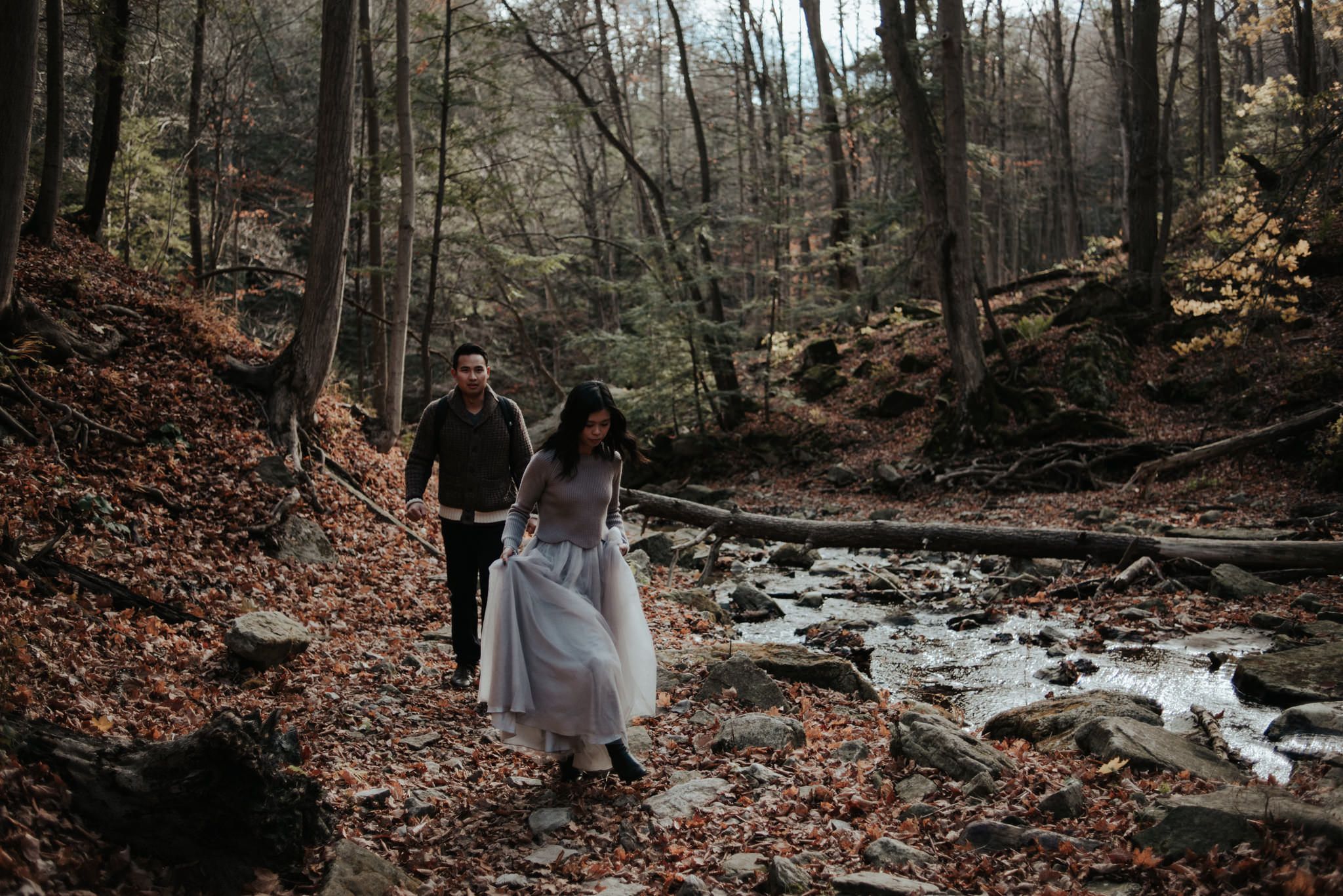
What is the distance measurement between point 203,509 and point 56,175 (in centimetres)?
537

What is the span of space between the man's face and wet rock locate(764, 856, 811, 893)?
3410mm

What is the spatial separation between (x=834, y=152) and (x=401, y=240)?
1459cm

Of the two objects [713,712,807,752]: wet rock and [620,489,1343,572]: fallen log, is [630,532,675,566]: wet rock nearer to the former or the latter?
[620,489,1343,572]: fallen log

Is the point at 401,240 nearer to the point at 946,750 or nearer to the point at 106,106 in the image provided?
the point at 106,106

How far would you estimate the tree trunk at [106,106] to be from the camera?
1002cm

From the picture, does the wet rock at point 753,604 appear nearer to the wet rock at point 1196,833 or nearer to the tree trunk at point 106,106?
the wet rock at point 1196,833

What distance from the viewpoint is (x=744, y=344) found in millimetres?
28281

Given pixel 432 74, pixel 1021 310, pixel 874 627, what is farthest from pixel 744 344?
Answer: pixel 874 627

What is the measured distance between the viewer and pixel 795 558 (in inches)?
453

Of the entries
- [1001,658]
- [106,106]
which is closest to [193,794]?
[1001,658]

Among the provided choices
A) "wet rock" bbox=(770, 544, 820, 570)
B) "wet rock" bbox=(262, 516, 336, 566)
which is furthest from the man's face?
"wet rock" bbox=(770, 544, 820, 570)

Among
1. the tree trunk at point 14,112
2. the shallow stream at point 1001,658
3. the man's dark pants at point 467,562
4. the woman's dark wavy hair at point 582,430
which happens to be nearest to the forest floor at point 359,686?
the man's dark pants at point 467,562

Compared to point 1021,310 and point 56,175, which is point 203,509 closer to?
point 56,175

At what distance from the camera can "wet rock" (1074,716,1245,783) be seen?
430 cm
